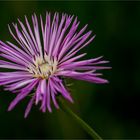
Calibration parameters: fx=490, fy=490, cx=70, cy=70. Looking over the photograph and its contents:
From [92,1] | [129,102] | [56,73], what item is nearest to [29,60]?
[56,73]

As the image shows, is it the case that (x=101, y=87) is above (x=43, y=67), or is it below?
below

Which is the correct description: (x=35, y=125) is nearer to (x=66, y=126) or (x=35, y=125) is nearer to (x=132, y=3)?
(x=66, y=126)

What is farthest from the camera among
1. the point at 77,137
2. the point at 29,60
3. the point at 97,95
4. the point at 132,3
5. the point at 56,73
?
the point at 132,3

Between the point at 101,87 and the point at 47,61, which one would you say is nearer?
the point at 47,61

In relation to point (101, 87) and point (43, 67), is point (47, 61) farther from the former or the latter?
point (101, 87)

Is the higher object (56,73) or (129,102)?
(56,73)

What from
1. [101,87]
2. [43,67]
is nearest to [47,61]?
[43,67]

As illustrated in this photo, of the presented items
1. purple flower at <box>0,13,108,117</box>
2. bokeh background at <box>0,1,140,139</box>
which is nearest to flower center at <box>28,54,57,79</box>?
purple flower at <box>0,13,108,117</box>
